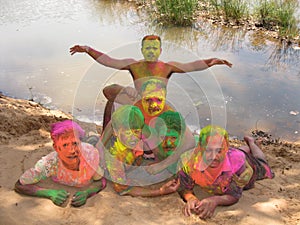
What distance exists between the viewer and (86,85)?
18.8 ft

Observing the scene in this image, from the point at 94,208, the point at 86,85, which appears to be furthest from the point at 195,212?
the point at 86,85

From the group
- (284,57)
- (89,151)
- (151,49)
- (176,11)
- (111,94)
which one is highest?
(151,49)

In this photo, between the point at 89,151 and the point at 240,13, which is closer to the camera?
the point at 89,151

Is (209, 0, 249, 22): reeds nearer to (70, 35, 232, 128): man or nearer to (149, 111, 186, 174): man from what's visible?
(70, 35, 232, 128): man

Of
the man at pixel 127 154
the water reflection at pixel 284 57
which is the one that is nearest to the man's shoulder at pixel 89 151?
the man at pixel 127 154

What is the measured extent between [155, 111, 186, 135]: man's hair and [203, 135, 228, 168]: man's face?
1.56 feet

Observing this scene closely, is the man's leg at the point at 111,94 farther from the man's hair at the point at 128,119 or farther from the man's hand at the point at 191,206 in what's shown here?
the man's hand at the point at 191,206

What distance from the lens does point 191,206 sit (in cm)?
284

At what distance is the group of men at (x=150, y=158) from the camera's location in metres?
2.91

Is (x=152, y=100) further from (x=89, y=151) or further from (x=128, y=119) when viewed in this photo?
(x=89, y=151)

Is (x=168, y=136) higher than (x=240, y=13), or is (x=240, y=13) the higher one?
(x=240, y=13)

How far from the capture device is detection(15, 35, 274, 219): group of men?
291 centimetres

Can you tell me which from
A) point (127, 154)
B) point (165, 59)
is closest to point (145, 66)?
point (127, 154)

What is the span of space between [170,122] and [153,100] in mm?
263
